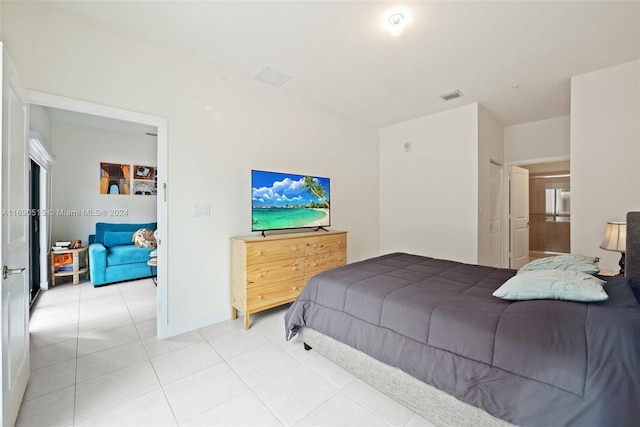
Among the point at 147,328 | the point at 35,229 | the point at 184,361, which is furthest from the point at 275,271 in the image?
the point at 35,229

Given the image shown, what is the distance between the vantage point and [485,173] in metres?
4.05

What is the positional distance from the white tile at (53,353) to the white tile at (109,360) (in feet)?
0.50

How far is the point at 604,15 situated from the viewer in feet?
6.93

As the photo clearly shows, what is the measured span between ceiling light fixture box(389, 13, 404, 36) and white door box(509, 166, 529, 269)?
4.02 metres

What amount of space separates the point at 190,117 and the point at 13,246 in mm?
1706

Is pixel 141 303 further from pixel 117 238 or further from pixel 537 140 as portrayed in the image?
pixel 537 140

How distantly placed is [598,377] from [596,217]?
2.78 meters

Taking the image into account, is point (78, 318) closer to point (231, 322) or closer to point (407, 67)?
point (231, 322)

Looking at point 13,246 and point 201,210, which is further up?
point 201,210

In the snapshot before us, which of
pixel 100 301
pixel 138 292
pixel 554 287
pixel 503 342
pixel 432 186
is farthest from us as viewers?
pixel 432 186

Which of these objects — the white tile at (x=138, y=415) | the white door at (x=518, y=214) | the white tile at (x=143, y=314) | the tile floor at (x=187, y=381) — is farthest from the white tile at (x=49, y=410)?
the white door at (x=518, y=214)

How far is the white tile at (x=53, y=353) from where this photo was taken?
213cm

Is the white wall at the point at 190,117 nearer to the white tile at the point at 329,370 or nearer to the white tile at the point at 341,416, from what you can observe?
the white tile at the point at 329,370

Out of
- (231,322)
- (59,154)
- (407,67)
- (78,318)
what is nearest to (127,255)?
(78,318)
